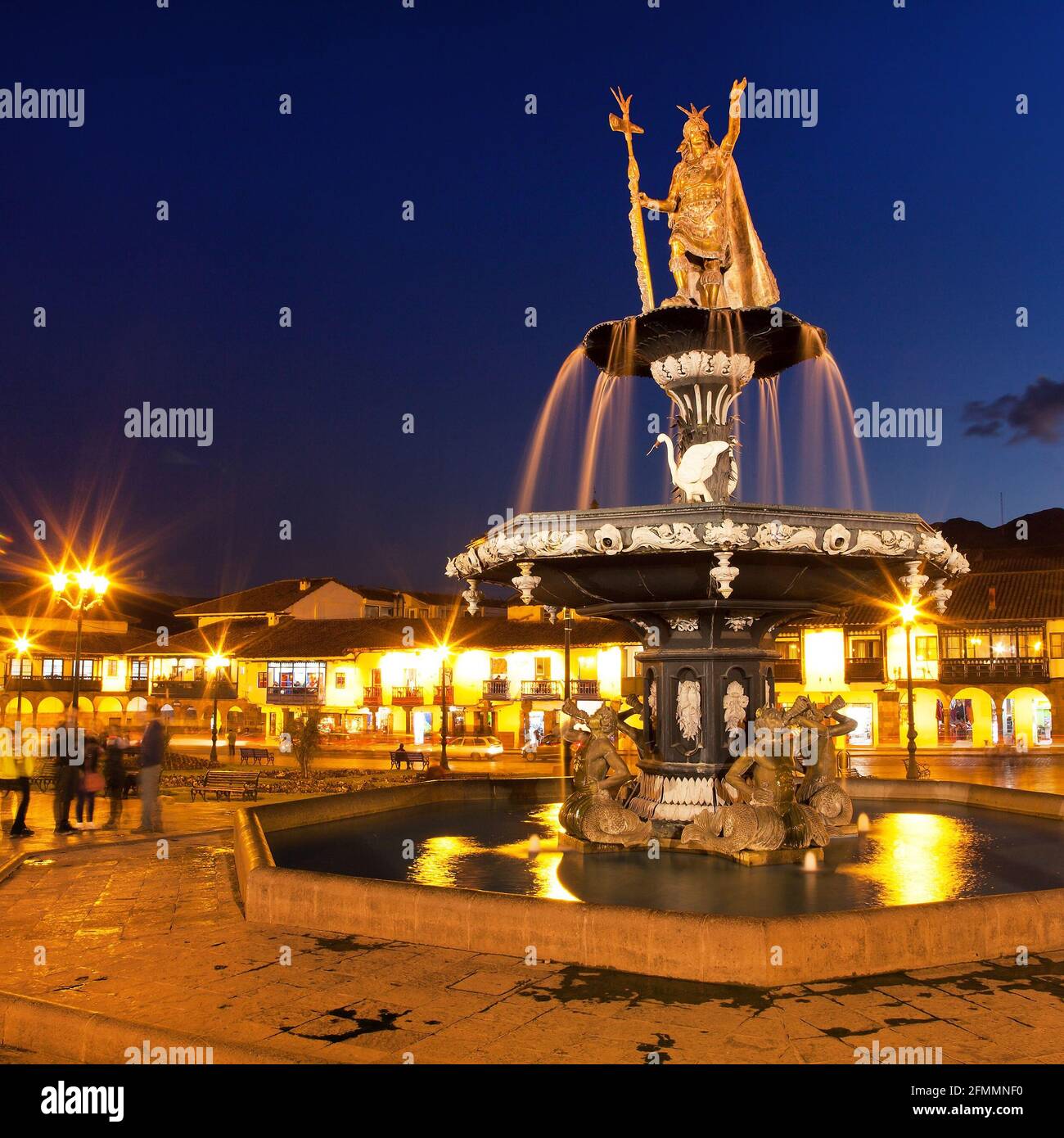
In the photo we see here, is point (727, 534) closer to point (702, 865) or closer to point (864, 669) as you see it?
point (702, 865)

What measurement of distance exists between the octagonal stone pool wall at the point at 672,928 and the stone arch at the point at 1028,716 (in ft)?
154

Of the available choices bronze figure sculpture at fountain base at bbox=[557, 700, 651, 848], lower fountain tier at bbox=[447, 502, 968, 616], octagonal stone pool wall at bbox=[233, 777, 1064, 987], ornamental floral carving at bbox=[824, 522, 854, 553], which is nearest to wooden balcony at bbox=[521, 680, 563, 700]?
bronze figure sculpture at fountain base at bbox=[557, 700, 651, 848]

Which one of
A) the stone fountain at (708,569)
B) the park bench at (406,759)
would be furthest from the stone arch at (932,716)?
the stone fountain at (708,569)

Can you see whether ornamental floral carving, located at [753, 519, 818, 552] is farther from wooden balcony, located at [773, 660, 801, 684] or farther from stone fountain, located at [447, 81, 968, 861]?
wooden balcony, located at [773, 660, 801, 684]

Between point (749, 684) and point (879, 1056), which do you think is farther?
point (749, 684)

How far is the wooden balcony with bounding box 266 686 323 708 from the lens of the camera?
57.3 m

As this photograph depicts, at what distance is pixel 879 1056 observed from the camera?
5.29 metres

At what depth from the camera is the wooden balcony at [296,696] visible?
188 feet

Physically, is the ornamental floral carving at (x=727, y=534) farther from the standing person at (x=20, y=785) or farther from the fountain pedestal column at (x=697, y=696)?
the standing person at (x=20, y=785)

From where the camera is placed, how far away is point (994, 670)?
→ 160ft

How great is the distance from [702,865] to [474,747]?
3714 cm

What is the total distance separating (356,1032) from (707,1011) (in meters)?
2.03
